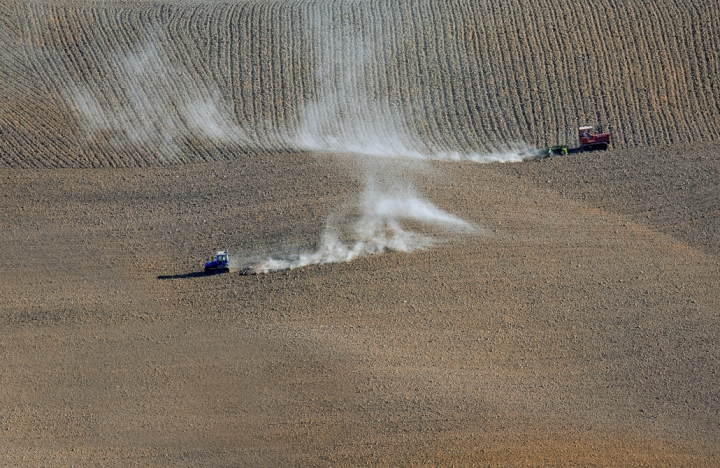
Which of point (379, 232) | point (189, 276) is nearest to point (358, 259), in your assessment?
point (379, 232)

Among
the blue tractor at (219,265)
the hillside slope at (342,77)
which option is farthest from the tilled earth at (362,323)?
the hillside slope at (342,77)

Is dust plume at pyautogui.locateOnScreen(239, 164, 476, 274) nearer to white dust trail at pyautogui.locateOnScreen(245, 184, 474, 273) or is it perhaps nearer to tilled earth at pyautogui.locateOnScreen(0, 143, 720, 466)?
white dust trail at pyautogui.locateOnScreen(245, 184, 474, 273)

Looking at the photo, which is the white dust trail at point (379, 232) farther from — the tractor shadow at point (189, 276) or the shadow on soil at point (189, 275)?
the shadow on soil at point (189, 275)

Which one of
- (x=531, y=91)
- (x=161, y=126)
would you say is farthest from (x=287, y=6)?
(x=531, y=91)

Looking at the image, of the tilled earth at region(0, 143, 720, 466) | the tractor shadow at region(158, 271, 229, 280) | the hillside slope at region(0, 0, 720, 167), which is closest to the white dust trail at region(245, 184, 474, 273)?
the tilled earth at region(0, 143, 720, 466)

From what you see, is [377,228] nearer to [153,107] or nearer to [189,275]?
[189,275]
